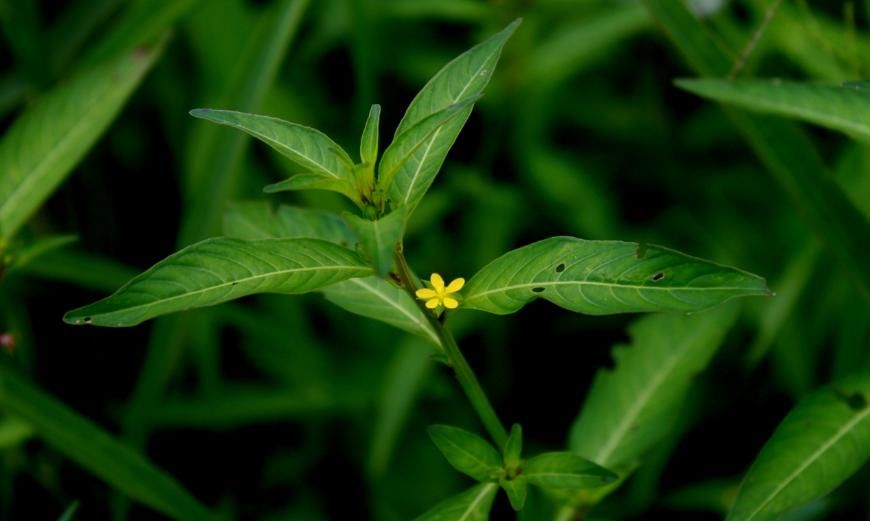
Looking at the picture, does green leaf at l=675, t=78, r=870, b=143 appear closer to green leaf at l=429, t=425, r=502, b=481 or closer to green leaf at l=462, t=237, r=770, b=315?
green leaf at l=462, t=237, r=770, b=315

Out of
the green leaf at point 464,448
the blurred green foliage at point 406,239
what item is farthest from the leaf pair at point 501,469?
the blurred green foliage at point 406,239

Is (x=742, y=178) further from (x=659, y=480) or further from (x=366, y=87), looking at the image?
(x=366, y=87)

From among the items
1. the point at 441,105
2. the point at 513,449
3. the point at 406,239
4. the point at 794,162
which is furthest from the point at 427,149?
the point at 406,239

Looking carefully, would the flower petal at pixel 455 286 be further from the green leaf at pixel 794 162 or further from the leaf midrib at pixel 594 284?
the green leaf at pixel 794 162

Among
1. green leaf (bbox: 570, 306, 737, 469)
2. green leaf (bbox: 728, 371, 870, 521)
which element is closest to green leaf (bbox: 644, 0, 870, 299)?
green leaf (bbox: 570, 306, 737, 469)

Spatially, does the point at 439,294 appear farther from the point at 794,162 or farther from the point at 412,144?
the point at 794,162

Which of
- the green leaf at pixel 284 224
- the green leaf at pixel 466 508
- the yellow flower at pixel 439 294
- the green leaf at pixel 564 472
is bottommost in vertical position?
the green leaf at pixel 466 508

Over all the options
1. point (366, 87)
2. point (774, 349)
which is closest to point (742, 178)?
point (774, 349)
